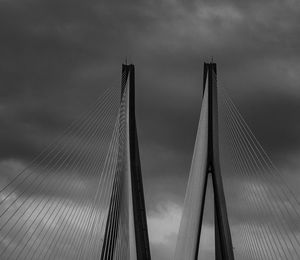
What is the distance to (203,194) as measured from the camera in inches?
1264

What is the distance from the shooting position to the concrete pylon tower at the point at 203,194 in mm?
32156

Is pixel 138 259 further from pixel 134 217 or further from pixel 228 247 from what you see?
pixel 228 247

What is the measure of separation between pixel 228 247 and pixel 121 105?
9681mm

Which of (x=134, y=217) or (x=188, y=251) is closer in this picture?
(x=188, y=251)

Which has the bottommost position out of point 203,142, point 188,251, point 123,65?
point 188,251

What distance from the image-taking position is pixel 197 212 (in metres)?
32.1

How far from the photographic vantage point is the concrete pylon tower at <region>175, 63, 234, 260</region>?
32.2 meters

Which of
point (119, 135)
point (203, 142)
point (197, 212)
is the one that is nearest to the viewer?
point (197, 212)

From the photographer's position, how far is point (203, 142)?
Result: 3431 cm

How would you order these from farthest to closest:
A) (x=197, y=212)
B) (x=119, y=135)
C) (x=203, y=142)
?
(x=119, y=135) < (x=203, y=142) < (x=197, y=212)

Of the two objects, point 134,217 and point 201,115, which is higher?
point 201,115

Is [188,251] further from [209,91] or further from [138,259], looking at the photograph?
[209,91]

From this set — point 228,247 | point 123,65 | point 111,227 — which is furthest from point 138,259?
point 123,65

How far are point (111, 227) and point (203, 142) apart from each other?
5879 mm
